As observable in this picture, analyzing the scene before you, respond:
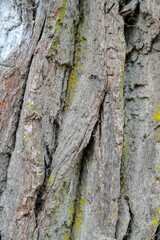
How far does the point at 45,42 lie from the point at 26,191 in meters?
1.76

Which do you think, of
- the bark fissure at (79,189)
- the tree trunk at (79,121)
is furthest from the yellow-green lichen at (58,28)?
the bark fissure at (79,189)

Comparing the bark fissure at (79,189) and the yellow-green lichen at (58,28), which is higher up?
the yellow-green lichen at (58,28)

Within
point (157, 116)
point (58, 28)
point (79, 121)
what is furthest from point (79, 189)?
point (58, 28)

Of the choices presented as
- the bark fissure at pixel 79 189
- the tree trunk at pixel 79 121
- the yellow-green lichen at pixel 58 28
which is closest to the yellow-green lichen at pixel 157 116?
the tree trunk at pixel 79 121

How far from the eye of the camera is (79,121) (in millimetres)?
2543

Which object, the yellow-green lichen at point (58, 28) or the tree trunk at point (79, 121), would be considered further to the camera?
the yellow-green lichen at point (58, 28)

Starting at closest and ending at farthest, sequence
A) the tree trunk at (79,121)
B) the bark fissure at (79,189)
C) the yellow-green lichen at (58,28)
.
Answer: the tree trunk at (79,121), the bark fissure at (79,189), the yellow-green lichen at (58,28)

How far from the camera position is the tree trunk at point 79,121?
2398mm

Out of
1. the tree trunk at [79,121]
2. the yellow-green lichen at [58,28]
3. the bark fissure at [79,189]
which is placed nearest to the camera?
the tree trunk at [79,121]

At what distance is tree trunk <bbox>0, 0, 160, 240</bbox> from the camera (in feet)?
7.87

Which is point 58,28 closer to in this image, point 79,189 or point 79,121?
point 79,121

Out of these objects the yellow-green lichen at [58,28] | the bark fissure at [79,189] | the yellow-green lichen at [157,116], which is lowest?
the bark fissure at [79,189]

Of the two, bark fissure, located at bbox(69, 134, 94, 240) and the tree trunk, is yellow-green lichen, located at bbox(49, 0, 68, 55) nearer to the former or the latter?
the tree trunk

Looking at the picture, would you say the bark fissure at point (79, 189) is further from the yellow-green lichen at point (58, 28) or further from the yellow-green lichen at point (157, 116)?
the yellow-green lichen at point (58, 28)
